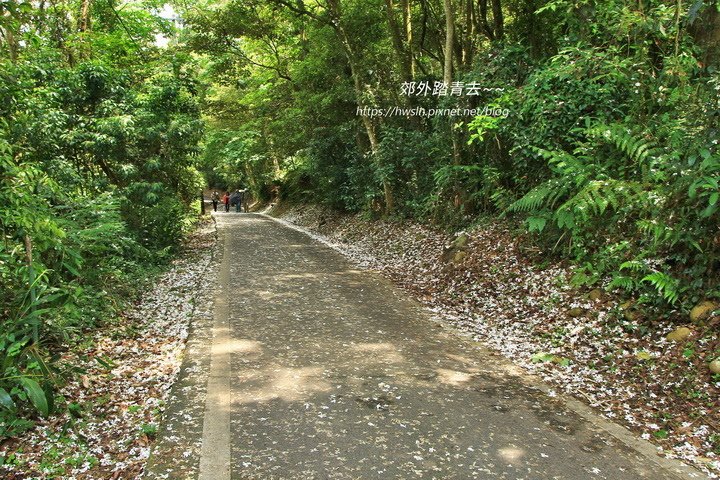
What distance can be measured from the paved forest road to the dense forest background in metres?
1.51

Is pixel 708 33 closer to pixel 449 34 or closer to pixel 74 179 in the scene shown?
pixel 449 34

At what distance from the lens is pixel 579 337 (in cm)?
551

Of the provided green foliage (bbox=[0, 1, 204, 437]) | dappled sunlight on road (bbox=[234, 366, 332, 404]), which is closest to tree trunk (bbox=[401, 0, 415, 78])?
green foliage (bbox=[0, 1, 204, 437])

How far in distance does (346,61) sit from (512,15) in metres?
4.78

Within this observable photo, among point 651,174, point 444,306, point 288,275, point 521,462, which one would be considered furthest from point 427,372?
point 288,275

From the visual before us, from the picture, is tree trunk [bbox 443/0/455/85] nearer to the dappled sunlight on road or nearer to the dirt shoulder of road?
the dirt shoulder of road

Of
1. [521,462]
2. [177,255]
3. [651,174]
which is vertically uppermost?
[651,174]

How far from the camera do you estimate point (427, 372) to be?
16.3 feet

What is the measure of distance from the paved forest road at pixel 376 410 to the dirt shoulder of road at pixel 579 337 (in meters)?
0.40

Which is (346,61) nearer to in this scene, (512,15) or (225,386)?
(512,15)

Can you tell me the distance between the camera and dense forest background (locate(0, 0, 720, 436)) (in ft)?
15.6

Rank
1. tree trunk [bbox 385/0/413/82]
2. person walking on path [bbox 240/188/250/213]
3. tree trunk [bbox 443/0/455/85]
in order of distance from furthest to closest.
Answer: person walking on path [bbox 240/188/250/213]
tree trunk [bbox 385/0/413/82]
tree trunk [bbox 443/0/455/85]

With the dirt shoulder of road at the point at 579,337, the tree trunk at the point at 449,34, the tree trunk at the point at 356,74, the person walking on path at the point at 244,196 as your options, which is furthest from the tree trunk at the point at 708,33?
the person walking on path at the point at 244,196

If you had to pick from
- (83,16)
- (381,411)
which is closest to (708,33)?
(381,411)
